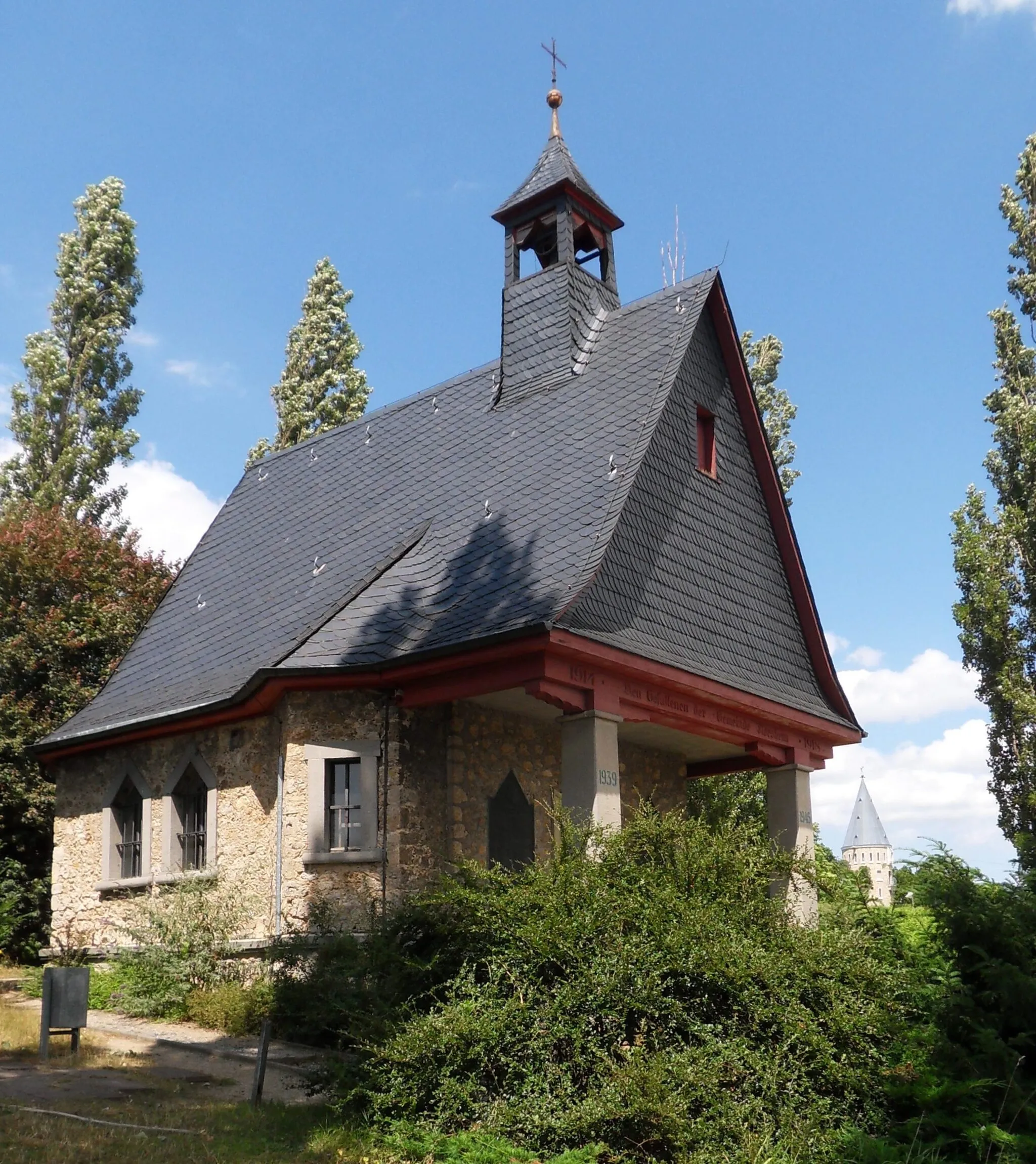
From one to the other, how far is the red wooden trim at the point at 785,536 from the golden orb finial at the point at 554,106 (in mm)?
5302

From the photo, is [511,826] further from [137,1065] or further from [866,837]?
[866,837]

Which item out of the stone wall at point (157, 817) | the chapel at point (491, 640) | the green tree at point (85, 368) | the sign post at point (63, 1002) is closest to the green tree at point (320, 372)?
the green tree at point (85, 368)

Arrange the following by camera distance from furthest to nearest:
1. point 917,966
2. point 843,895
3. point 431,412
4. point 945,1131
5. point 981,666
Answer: point 981,666 < point 431,412 < point 843,895 < point 917,966 < point 945,1131

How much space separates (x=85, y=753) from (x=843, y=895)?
11385 millimetres

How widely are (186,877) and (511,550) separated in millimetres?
5306

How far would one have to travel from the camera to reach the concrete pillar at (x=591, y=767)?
41.5 feet

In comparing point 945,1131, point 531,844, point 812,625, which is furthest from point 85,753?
point 945,1131

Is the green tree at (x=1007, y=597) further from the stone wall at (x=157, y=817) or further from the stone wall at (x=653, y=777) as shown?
the stone wall at (x=157, y=817)

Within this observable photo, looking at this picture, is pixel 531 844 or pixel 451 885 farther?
pixel 531 844

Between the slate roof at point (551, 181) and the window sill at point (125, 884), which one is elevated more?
the slate roof at point (551, 181)

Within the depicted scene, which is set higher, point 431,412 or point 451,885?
point 431,412

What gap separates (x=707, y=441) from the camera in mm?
16734

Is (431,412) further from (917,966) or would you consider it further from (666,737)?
(917,966)

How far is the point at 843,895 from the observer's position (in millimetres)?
9500
